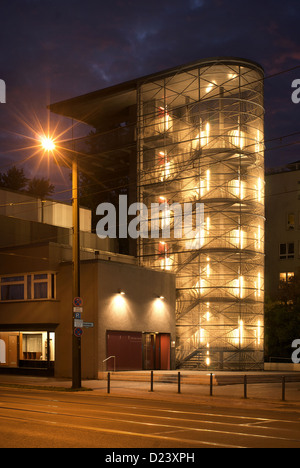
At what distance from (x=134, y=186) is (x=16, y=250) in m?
15.9

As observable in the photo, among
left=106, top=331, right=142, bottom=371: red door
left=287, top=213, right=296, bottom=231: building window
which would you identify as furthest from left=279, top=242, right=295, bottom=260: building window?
left=106, top=331, right=142, bottom=371: red door

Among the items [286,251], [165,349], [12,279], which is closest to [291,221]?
[286,251]

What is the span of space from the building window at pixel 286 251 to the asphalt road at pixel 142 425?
140ft

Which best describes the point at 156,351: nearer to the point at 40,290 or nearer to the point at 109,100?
the point at 40,290

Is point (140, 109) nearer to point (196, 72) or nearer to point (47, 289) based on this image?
point (196, 72)

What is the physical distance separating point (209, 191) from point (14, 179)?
3556 cm

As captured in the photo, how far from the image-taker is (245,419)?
16156mm

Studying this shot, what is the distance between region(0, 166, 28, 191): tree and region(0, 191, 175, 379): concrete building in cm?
3682

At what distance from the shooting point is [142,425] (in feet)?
46.3

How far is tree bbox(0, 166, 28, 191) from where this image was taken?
247 ft

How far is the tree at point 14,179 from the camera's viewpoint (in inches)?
2969

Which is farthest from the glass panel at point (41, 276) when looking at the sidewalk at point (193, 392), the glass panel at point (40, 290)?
the sidewalk at point (193, 392)

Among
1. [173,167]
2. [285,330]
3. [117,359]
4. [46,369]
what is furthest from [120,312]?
[285,330]

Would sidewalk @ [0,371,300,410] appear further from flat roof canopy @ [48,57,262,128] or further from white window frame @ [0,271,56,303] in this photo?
flat roof canopy @ [48,57,262,128]
